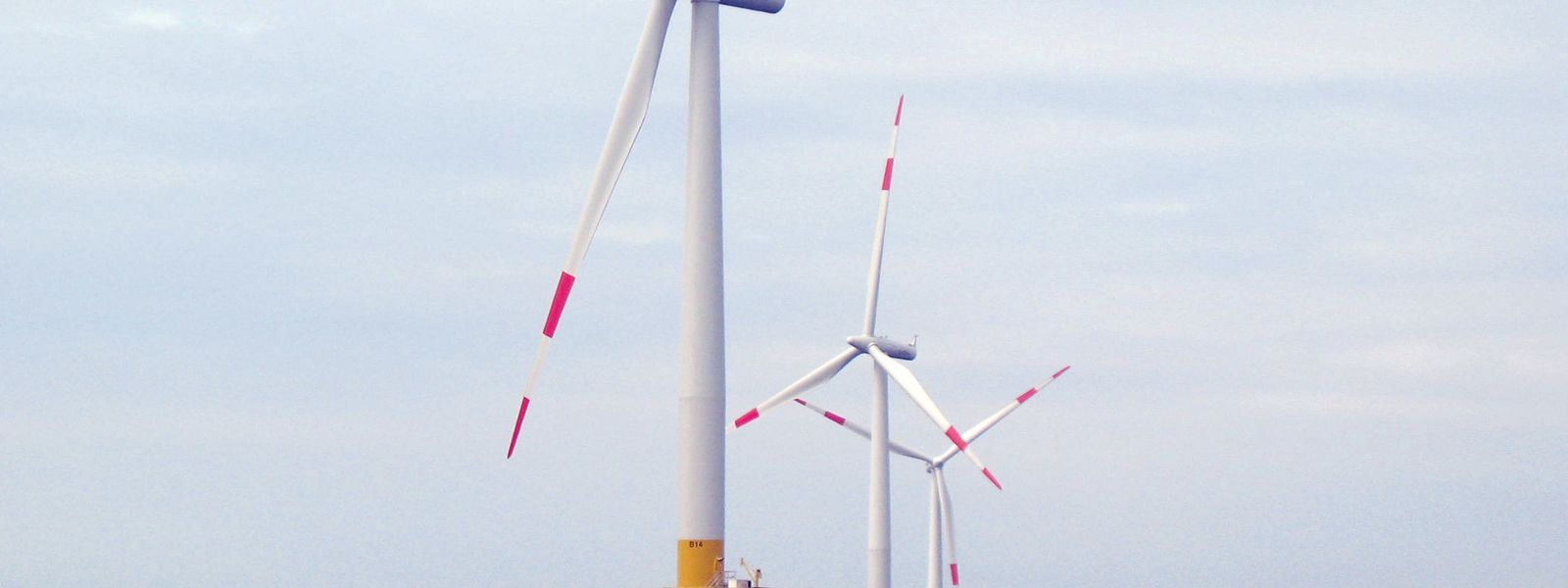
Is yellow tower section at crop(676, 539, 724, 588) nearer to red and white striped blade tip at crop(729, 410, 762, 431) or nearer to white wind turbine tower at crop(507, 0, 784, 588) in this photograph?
white wind turbine tower at crop(507, 0, 784, 588)

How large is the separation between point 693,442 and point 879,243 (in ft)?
150

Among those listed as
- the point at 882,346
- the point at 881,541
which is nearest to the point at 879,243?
the point at 882,346

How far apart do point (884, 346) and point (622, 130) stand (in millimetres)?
45226

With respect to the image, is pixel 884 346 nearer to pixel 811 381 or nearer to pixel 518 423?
pixel 811 381

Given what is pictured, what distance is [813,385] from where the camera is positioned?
10438cm

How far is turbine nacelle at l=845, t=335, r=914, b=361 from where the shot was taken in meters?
105

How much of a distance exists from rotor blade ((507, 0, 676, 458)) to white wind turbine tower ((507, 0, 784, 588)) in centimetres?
4

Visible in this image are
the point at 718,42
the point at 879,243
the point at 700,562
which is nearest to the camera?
the point at 700,562

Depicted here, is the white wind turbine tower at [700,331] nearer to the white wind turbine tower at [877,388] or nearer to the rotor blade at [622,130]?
the rotor blade at [622,130]

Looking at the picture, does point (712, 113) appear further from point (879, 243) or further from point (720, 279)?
point (879, 243)

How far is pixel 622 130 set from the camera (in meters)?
62.8

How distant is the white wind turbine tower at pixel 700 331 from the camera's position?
5838cm

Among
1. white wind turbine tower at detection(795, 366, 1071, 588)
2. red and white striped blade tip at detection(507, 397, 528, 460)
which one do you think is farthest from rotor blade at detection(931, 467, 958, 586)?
red and white striped blade tip at detection(507, 397, 528, 460)

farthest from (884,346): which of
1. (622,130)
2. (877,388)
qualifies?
(622,130)
